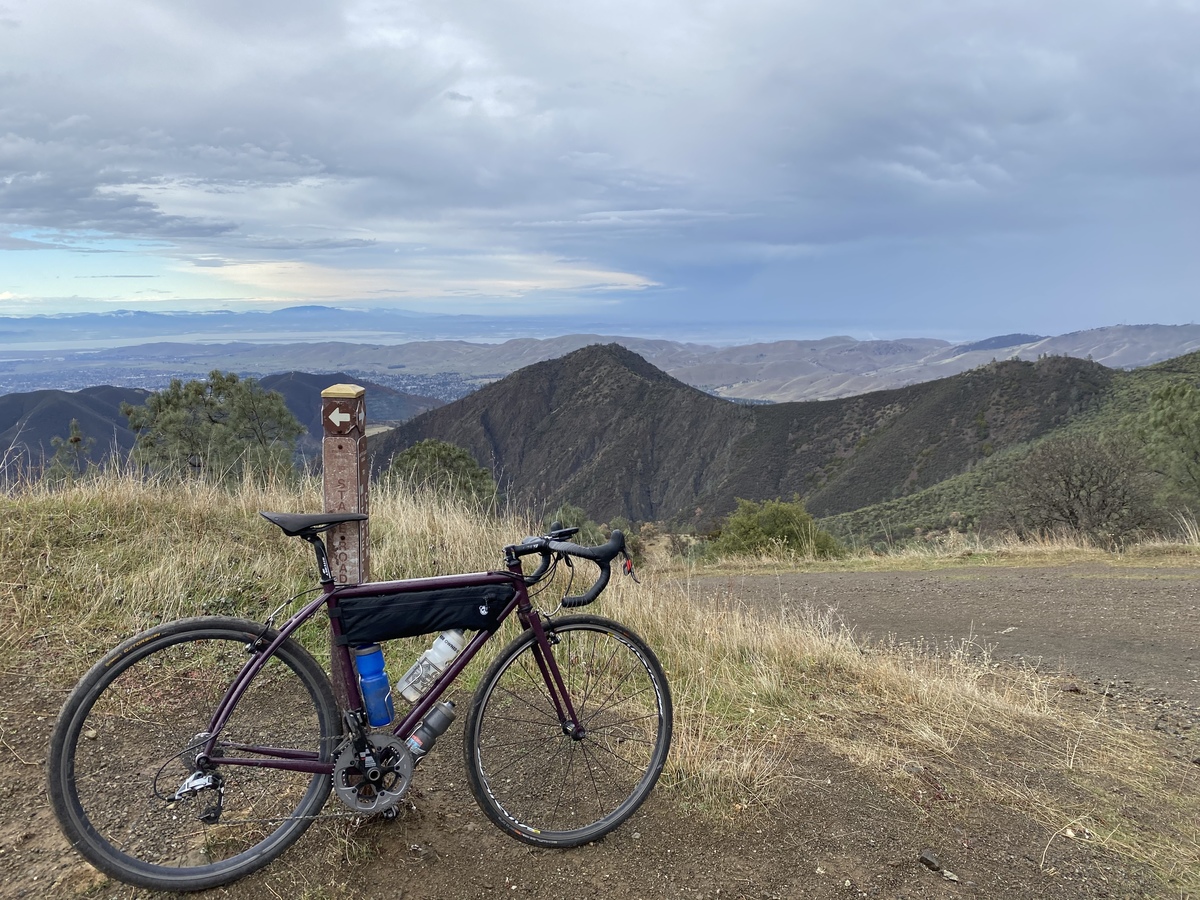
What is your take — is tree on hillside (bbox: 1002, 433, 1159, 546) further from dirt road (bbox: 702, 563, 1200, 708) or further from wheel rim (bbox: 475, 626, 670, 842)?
wheel rim (bbox: 475, 626, 670, 842)

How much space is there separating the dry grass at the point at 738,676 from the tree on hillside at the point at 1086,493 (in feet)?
54.5

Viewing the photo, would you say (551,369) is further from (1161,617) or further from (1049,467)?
(1161,617)

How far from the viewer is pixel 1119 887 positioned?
9.03 ft

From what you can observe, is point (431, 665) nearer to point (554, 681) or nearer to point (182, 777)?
point (554, 681)

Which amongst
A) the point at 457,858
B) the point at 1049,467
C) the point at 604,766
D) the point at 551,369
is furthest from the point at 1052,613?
the point at 551,369

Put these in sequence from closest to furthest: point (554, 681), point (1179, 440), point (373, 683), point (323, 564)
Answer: point (323, 564) → point (373, 683) → point (554, 681) → point (1179, 440)

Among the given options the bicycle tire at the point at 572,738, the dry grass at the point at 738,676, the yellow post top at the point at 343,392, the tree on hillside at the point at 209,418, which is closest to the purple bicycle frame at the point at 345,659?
the bicycle tire at the point at 572,738

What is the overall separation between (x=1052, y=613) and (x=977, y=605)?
2.79 feet

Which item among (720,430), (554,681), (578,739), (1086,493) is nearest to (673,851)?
(578,739)

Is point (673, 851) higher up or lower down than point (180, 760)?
lower down

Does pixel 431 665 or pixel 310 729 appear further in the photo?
pixel 310 729

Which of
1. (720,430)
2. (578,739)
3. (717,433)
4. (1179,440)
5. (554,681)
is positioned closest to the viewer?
(554,681)

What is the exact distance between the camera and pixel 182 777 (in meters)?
2.61

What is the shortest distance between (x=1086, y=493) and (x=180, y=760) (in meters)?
23.4
